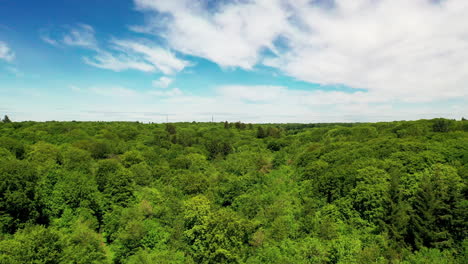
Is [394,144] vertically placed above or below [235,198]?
above

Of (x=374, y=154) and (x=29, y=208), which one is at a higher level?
(x=374, y=154)

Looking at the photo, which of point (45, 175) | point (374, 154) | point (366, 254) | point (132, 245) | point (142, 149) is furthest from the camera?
point (142, 149)

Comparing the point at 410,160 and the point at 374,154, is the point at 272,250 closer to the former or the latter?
the point at 410,160

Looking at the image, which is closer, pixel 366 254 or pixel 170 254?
pixel 366 254

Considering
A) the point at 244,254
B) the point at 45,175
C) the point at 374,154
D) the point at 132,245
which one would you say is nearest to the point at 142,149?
the point at 45,175

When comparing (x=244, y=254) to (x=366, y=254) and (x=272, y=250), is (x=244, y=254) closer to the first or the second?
(x=272, y=250)

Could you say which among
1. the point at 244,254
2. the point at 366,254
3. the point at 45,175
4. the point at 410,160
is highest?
the point at 410,160

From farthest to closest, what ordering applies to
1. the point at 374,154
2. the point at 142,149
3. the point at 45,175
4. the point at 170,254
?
the point at 142,149, the point at 374,154, the point at 45,175, the point at 170,254

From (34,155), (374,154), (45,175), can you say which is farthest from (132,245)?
(374,154)

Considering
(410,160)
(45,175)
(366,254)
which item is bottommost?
(366,254)
